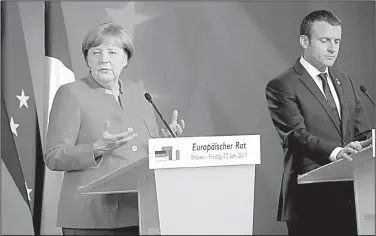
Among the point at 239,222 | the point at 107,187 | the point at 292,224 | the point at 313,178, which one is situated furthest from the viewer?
the point at 292,224

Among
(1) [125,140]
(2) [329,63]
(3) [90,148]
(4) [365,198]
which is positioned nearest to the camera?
(4) [365,198]

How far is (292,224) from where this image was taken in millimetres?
3346

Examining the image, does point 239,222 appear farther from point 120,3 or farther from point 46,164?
point 120,3

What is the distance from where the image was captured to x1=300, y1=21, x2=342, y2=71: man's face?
3.49 m

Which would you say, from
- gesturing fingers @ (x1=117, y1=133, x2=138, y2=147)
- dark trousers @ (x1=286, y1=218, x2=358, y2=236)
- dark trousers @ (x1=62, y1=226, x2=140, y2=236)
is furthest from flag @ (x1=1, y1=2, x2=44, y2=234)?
dark trousers @ (x1=286, y1=218, x2=358, y2=236)

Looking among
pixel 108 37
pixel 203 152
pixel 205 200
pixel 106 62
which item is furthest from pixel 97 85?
pixel 205 200

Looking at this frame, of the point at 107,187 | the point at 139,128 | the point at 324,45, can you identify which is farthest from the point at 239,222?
the point at 324,45

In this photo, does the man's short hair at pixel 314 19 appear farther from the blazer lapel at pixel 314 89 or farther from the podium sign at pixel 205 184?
the podium sign at pixel 205 184

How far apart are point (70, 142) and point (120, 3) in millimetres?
1006

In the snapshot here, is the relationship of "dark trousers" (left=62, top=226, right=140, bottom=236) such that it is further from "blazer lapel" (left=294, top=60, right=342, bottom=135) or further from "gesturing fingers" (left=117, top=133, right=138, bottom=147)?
"blazer lapel" (left=294, top=60, right=342, bottom=135)

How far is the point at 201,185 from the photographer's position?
2117 mm

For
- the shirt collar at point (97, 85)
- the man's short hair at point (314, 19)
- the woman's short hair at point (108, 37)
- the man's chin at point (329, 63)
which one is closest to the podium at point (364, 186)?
the man's chin at point (329, 63)

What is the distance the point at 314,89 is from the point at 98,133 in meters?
1.38

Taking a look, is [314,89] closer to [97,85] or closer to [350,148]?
[350,148]
